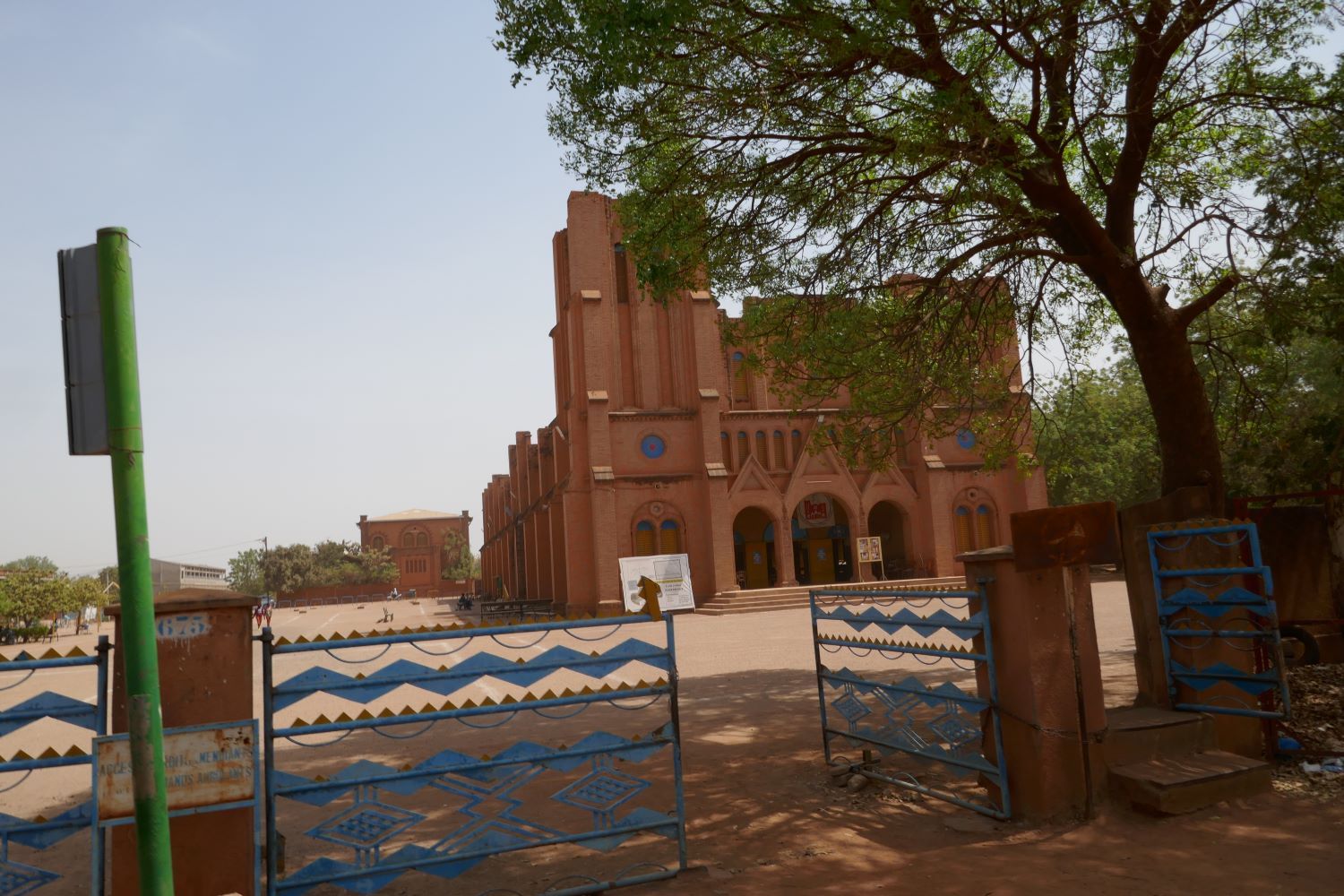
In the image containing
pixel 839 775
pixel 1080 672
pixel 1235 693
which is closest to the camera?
pixel 1080 672

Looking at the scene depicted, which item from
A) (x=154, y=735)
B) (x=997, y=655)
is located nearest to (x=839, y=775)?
(x=997, y=655)

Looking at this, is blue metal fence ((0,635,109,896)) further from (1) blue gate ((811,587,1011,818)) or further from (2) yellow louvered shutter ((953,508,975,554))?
(2) yellow louvered shutter ((953,508,975,554))

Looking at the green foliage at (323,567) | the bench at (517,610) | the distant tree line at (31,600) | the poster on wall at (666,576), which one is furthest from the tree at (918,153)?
the green foliage at (323,567)

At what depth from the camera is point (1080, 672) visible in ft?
18.9

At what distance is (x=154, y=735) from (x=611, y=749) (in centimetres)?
286

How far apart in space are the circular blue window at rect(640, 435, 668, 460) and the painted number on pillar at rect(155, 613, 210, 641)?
99.5 ft

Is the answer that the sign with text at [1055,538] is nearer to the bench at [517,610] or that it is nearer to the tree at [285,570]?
the bench at [517,610]

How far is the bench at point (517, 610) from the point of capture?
1381 inches

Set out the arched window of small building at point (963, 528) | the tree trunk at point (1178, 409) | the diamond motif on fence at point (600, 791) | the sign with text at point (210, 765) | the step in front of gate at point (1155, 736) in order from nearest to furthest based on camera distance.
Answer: the sign with text at point (210, 765) < the diamond motif on fence at point (600, 791) < the step in front of gate at point (1155, 736) < the tree trunk at point (1178, 409) < the arched window of small building at point (963, 528)

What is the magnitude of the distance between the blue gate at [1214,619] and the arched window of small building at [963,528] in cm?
3065

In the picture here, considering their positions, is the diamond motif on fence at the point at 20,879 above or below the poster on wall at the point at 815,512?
below

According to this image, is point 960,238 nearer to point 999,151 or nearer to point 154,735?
point 999,151

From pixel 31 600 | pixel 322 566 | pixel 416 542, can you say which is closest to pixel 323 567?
pixel 322 566

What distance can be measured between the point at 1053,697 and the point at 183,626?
201 inches
